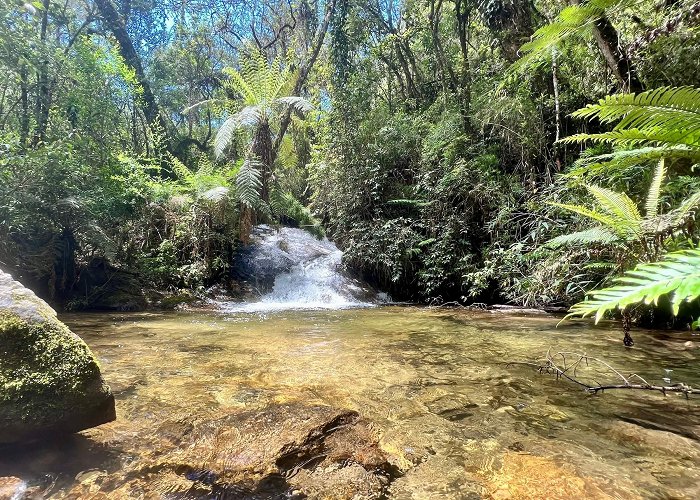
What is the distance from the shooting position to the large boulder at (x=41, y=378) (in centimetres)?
155

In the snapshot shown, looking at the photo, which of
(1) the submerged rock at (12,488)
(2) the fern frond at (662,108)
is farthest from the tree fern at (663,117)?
(1) the submerged rock at (12,488)

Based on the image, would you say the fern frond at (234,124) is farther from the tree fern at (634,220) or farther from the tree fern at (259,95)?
the tree fern at (634,220)

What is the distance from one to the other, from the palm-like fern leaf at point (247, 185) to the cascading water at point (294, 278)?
1408 millimetres

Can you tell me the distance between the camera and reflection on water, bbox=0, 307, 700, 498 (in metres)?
1.43

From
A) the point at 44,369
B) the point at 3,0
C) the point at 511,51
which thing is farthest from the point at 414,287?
the point at 3,0

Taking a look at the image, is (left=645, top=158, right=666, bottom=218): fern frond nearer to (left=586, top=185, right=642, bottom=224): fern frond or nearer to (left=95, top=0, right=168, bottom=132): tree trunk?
(left=586, top=185, right=642, bottom=224): fern frond

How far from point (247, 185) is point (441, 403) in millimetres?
6502

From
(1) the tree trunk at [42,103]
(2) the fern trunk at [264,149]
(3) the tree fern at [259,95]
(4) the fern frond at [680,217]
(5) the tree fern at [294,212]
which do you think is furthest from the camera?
(5) the tree fern at [294,212]

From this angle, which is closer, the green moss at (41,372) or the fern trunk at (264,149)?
the green moss at (41,372)

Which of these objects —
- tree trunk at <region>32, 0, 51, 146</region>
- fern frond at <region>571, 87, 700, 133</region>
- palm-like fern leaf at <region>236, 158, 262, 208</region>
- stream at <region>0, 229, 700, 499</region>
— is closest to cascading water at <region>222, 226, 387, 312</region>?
palm-like fern leaf at <region>236, 158, 262, 208</region>

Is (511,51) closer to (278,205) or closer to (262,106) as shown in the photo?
(262,106)

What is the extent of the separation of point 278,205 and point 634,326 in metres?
8.21

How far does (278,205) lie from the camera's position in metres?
10.2

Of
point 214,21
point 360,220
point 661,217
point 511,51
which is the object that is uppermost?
point 214,21
